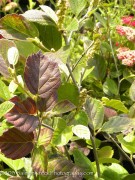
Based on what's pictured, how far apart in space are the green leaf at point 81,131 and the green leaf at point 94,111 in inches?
4.2

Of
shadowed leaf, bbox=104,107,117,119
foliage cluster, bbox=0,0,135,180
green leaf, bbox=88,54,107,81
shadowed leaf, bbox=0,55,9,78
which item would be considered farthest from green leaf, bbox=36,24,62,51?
green leaf, bbox=88,54,107,81

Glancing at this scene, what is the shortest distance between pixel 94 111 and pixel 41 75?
168 mm

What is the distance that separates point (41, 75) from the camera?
1.79 ft

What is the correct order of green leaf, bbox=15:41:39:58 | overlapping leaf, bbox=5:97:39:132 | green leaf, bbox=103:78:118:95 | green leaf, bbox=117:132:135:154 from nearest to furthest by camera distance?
overlapping leaf, bbox=5:97:39:132, green leaf, bbox=15:41:39:58, green leaf, bbox=117:132:135:154, green leaf, bbox=103:78:118:95

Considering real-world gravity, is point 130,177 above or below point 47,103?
below

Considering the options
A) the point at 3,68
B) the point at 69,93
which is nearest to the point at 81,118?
the point at 69,93

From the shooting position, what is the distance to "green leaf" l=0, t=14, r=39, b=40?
2.06 ft

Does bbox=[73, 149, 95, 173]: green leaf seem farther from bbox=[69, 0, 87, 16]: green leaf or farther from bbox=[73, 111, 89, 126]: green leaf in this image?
bbox=[69, 0, 87, 16]: green leaf

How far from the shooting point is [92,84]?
3.98ft

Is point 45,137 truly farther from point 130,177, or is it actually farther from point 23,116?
point 130,177

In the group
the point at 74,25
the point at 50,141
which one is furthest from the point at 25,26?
the point at 50,141

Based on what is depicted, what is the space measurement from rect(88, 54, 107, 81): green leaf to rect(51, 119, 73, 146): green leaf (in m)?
0.52

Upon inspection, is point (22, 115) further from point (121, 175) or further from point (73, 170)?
point (121, 175)

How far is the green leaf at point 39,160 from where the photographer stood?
57cm
